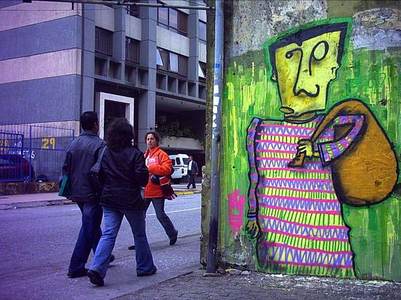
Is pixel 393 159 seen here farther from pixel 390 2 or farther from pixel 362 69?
pixel 390 2

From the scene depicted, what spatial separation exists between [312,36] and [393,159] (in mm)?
1665

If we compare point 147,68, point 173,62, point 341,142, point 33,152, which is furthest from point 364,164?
point 173,62

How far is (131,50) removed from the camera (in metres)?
33.5

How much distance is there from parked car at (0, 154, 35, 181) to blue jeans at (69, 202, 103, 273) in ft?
54.5

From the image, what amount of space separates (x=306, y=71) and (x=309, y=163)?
1.06 m

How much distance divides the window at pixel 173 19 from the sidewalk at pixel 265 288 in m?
30.9

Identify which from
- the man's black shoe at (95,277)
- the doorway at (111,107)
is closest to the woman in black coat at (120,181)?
the man's black shoe at (95,277)

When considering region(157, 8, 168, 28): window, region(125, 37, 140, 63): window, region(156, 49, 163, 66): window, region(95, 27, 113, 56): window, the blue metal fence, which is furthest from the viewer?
region(157, 8, 168, 28): window

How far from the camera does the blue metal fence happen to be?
22719mm

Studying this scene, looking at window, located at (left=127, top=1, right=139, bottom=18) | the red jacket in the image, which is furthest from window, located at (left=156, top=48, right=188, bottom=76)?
the red jacket

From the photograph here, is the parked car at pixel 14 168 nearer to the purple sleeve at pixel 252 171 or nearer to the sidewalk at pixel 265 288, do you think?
the sidewalk at pixel 265 288

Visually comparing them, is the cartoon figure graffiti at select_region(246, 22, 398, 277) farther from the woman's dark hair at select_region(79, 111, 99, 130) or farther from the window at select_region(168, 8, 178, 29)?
the window at select_region(168, 8, 178, 29)

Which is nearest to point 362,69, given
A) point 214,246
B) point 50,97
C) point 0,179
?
point 214,246

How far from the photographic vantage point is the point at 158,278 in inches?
255
